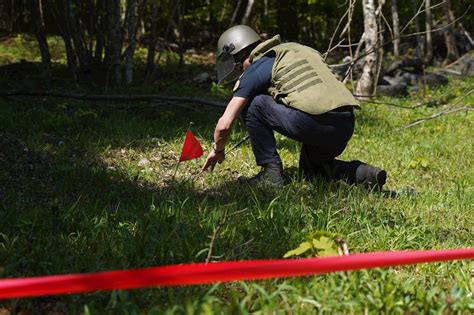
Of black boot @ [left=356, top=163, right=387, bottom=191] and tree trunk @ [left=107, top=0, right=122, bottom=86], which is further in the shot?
tree trunk @ [left=107, top=0, right=122, bottom=86]

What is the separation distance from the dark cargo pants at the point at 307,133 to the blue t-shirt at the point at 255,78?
0.14m

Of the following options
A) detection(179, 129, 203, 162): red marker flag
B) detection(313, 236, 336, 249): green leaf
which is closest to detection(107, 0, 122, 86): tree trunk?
detection(179, 129, 203, 162): red marker flag

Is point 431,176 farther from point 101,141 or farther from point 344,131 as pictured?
point 101,141

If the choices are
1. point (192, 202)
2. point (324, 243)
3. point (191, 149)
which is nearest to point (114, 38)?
point (191, 149)

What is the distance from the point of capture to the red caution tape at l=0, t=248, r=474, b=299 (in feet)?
6.24

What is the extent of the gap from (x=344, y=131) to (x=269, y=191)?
0.66 metres

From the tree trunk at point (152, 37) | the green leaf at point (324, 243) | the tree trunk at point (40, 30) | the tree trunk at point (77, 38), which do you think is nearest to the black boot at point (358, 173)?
the green leaf at point (324, 243)

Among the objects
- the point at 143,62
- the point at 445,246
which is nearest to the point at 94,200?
the point at 445,246

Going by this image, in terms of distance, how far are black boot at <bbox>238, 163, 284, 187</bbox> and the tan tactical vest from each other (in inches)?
20.2

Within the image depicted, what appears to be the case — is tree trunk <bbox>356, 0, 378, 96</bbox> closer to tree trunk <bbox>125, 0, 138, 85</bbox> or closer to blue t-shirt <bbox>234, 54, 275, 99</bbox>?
tree trunk <bbox>125, 0, 138, 85</bbox>

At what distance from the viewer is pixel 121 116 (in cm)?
713

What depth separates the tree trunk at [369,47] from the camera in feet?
31.1

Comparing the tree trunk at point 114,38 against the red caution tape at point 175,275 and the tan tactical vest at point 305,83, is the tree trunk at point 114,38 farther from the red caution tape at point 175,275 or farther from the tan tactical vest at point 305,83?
the red caution tape at point 175,275

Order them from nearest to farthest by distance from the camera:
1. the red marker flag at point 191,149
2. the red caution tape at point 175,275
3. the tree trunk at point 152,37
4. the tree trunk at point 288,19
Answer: the red caution tape at point 175,275 < the red marker flag at point 191,149 < the tree trunk at point 152,37 < the tree trunk at point 288,19
